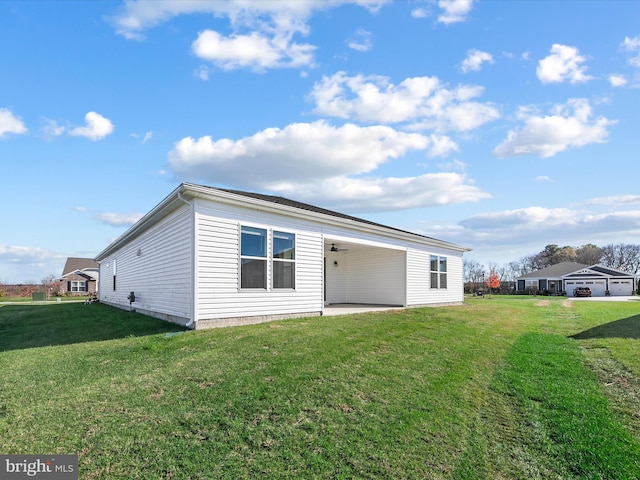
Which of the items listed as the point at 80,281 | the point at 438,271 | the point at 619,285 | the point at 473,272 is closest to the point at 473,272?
the point at 473,272

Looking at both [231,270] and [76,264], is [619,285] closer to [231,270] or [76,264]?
[231,270]

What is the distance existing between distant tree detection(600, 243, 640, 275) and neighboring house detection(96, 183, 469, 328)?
5857cm

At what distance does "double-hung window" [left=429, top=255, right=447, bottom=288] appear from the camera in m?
17.4

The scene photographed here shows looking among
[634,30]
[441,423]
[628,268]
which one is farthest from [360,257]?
[628,268]

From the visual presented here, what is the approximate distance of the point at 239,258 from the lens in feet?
30.0

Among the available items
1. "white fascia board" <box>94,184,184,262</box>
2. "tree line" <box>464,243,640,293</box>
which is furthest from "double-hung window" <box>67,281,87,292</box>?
"tree line" <box>464,243,640,293</box>

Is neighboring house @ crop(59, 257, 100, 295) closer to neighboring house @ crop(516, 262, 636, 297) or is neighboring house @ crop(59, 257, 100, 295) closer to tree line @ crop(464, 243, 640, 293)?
tree line @ crop(464, 243, 640, 293)

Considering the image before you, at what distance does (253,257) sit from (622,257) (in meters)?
68.3

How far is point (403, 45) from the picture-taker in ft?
34.4

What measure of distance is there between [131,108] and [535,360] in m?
12.6

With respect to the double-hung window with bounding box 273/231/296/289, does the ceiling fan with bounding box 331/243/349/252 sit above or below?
above

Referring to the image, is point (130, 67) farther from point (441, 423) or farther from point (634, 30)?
point (634, 30)

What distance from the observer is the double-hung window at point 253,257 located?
30.4 ft

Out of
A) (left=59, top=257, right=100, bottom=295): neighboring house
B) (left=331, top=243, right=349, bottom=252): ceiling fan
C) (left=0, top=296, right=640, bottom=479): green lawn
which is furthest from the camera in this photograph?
(left=59, top=257, right=100, bottom=295): neighboring house
